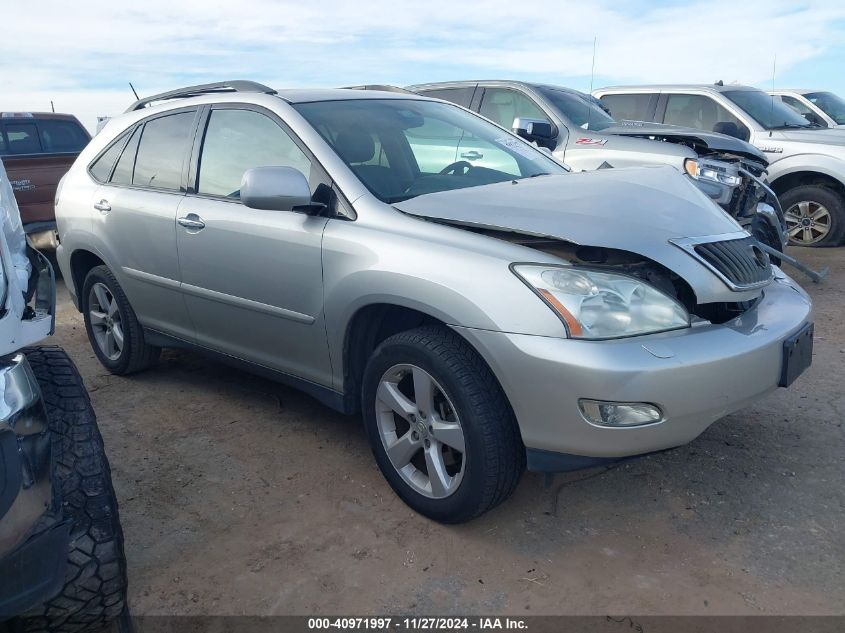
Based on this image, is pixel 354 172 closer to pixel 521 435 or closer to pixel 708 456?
pixel 521 435

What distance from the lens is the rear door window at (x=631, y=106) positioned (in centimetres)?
877

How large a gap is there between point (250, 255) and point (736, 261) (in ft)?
6.55

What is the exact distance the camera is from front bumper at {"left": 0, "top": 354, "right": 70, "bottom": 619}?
5.54 feet

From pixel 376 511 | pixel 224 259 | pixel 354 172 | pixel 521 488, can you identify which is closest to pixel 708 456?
pixel 521 488

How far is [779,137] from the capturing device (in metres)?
7.98

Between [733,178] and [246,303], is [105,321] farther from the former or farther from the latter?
[733,178]

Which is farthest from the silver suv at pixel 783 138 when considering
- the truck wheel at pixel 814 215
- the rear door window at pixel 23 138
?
the rear door window at pixel 23 138

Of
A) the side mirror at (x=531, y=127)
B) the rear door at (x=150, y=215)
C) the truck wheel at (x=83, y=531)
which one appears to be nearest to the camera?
the truck wheel at (x=83, y=531)

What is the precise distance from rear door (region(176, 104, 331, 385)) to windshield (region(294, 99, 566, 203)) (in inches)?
7.8

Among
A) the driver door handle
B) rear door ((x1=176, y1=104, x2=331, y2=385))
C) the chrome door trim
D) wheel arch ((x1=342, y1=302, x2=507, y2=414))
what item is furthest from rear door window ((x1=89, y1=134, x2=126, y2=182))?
wheel arch ((x1=342, y1=302, x2=507, y2=414))

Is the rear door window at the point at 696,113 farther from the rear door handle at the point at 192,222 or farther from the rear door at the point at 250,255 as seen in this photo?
the rear door handle at the point at 192,222

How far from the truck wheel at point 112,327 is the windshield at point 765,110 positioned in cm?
677

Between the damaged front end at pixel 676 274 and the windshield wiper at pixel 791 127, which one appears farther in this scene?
the windshield wiper at pixel 791 127

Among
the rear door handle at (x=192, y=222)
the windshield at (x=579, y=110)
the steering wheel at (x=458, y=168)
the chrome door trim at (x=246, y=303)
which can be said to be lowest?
the chrome door trim at (x=246, y=303)
